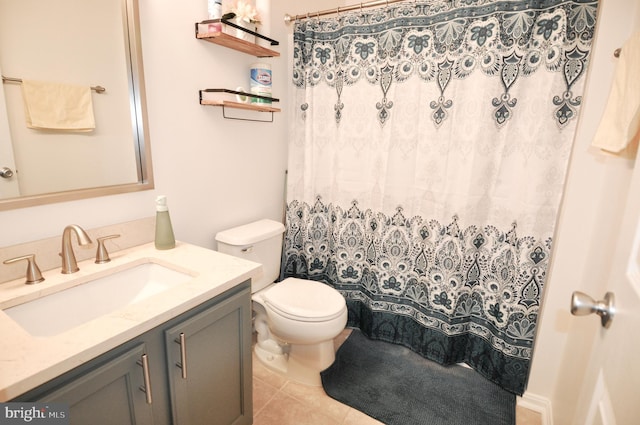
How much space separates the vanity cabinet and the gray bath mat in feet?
2.07

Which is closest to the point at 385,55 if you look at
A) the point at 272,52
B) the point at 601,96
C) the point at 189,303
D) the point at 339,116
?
the point at 339,116

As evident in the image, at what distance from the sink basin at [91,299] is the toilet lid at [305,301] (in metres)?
0.57

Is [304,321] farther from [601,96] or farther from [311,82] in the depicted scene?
[601,96]

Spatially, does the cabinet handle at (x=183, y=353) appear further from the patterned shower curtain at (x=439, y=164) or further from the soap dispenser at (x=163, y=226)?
the patterned shower curtain at (x=439, y=164)

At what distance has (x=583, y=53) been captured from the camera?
4.44ft

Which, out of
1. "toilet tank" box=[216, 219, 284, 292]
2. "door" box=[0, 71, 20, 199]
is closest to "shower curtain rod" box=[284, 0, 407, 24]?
"toilet tank" box=[216, 219, 284, 292]

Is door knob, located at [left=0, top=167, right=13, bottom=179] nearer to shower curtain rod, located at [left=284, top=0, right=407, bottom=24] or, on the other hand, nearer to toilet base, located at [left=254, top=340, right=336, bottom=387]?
toilet base, located at [left=254, top=340, right=336, bottom=387]

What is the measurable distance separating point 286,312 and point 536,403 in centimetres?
133

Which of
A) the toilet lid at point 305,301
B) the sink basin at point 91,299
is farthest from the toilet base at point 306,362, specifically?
the sink basin at point 91,299

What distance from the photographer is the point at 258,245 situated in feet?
5.84

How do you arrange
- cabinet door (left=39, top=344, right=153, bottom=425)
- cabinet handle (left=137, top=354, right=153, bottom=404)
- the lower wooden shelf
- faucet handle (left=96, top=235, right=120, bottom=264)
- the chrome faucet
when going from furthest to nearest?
the lower wooden shelf → faucet handle (left=96, top=235, right=120, bottom=264) → the chrome faucet → cabinet handle (left=137, top=354, right=153, bottom=404) → cabinet door (left=39, top=344, right=153, bottom=425)

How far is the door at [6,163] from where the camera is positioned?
3.27 ft

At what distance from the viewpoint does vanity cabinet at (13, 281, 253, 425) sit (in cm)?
78

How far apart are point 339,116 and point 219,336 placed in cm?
139
